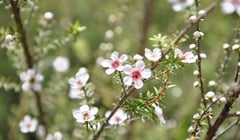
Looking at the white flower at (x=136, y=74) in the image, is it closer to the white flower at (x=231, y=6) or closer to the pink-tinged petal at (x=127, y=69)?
the pink-tinged petal at (x=127, y=69)

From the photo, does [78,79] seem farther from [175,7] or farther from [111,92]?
[111,92]

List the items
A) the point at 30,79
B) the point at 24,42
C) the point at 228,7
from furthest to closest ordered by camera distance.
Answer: the point at 228,7
the point at 30,79
the point at 24,42

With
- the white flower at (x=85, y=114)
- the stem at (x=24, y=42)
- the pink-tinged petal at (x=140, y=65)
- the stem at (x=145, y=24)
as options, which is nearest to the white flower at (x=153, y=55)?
the pink-tinged petal at (x=140, y=65)

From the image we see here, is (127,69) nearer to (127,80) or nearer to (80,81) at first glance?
(127,80)

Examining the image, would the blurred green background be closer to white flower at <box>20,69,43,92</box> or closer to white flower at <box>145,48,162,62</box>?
white flower at <box>20,69,43,92</box>

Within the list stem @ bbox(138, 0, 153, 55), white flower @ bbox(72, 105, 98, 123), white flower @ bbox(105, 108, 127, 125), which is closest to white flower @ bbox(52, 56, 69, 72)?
stem @ bbox(138, 0, 153, 55)

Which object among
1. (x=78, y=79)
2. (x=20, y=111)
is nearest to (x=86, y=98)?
(x=78, y=79)

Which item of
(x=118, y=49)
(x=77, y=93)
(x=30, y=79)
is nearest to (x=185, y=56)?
(x=77, y=93)
